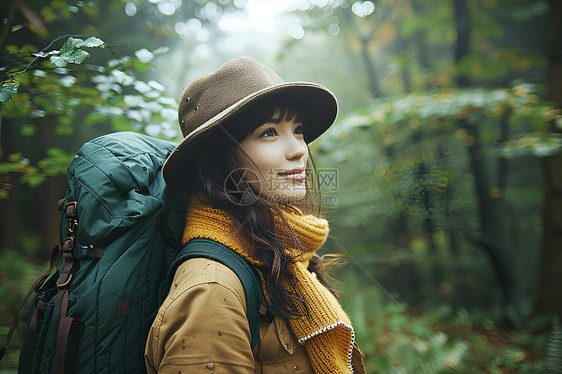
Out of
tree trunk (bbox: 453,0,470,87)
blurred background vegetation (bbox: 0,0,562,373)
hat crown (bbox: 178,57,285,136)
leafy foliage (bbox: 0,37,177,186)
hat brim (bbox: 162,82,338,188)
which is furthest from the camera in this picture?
tree trunk (bbox: 453,0,470,87)

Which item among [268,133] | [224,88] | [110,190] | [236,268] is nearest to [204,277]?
[236,268]

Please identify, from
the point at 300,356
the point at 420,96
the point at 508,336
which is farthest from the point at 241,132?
the point at 508,336

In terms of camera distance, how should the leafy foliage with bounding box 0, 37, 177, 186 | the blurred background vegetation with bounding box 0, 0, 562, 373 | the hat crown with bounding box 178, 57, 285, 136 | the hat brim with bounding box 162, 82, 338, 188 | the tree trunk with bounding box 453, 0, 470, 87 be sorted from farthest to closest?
the tree trunk with bounding box 453, 0, 470, 87, the blurred background vegetation with bounding box 0, 0, 562, 373, the leafy foliage with bounding box 0, 37, 177, 186, the hat crown with bounding box 178, 57, 285, 136, the hat brim with bounding box 162, 82, 338, 188

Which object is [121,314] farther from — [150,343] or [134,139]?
[134,139]

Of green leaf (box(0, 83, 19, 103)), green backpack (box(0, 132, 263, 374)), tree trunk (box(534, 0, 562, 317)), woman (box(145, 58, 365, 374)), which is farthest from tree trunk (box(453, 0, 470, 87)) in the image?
green leaf (box(0, 83, 19, 103))

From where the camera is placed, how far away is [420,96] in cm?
337

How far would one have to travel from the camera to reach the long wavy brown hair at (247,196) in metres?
1.24

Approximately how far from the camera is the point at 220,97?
1.32 metres

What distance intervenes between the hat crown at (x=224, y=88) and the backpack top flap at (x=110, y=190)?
31 centimetres

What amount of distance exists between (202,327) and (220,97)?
91cm

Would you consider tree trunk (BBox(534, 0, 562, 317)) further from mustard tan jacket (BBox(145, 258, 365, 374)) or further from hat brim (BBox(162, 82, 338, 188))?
mustard tan jacket (BBox(145, 258, 365, 374))

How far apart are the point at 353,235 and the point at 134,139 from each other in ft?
21.9

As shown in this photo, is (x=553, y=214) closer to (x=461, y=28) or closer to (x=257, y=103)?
(x=461, y=28)

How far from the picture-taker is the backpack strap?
112 cm
